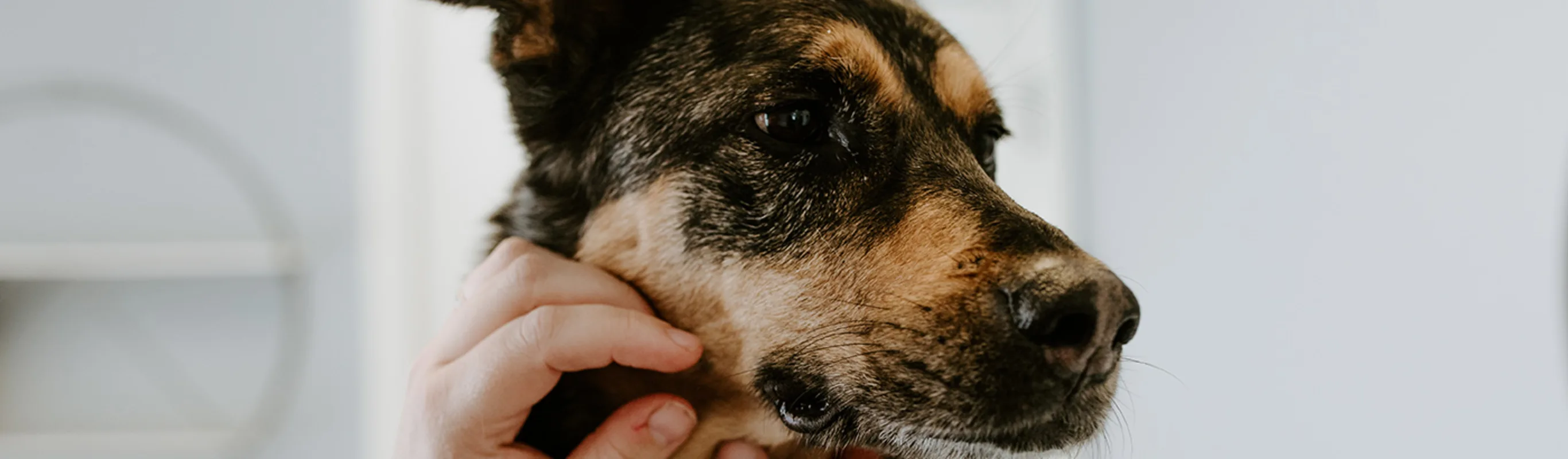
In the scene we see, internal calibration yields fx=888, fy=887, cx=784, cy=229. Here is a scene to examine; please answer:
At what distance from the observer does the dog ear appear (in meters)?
1.14

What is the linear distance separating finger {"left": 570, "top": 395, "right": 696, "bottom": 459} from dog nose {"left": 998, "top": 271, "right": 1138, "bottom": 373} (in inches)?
16.5

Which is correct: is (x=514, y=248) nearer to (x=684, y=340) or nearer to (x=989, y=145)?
(x=684, y=340)

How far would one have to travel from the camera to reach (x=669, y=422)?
1.04m

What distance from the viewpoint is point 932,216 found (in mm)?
971

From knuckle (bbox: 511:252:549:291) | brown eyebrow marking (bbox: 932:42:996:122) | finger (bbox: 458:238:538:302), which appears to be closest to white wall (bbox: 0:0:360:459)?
finger (bbox: 458:238:538:302)

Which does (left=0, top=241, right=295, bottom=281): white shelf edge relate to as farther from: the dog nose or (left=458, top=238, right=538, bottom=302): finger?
the dog nose

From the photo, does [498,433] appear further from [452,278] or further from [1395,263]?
[452,278]

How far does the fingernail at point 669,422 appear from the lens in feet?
3.42

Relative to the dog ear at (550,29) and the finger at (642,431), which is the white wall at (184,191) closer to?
the dog ear at (550,29)

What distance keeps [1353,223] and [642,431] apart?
2.91ft

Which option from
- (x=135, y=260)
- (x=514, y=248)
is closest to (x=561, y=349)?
(x=514, y=248)

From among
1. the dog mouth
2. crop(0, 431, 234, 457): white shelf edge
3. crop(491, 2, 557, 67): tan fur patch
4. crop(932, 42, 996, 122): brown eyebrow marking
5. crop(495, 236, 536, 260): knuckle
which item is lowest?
crop(0, 431, 234, 457): white shelf edge

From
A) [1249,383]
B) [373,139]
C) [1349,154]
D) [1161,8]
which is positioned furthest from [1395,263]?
[373,139]

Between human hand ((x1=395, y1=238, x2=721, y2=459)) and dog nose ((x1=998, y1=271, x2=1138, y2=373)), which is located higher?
dog nose ((x1=998, y1=271, x2=1138, y2=373))
